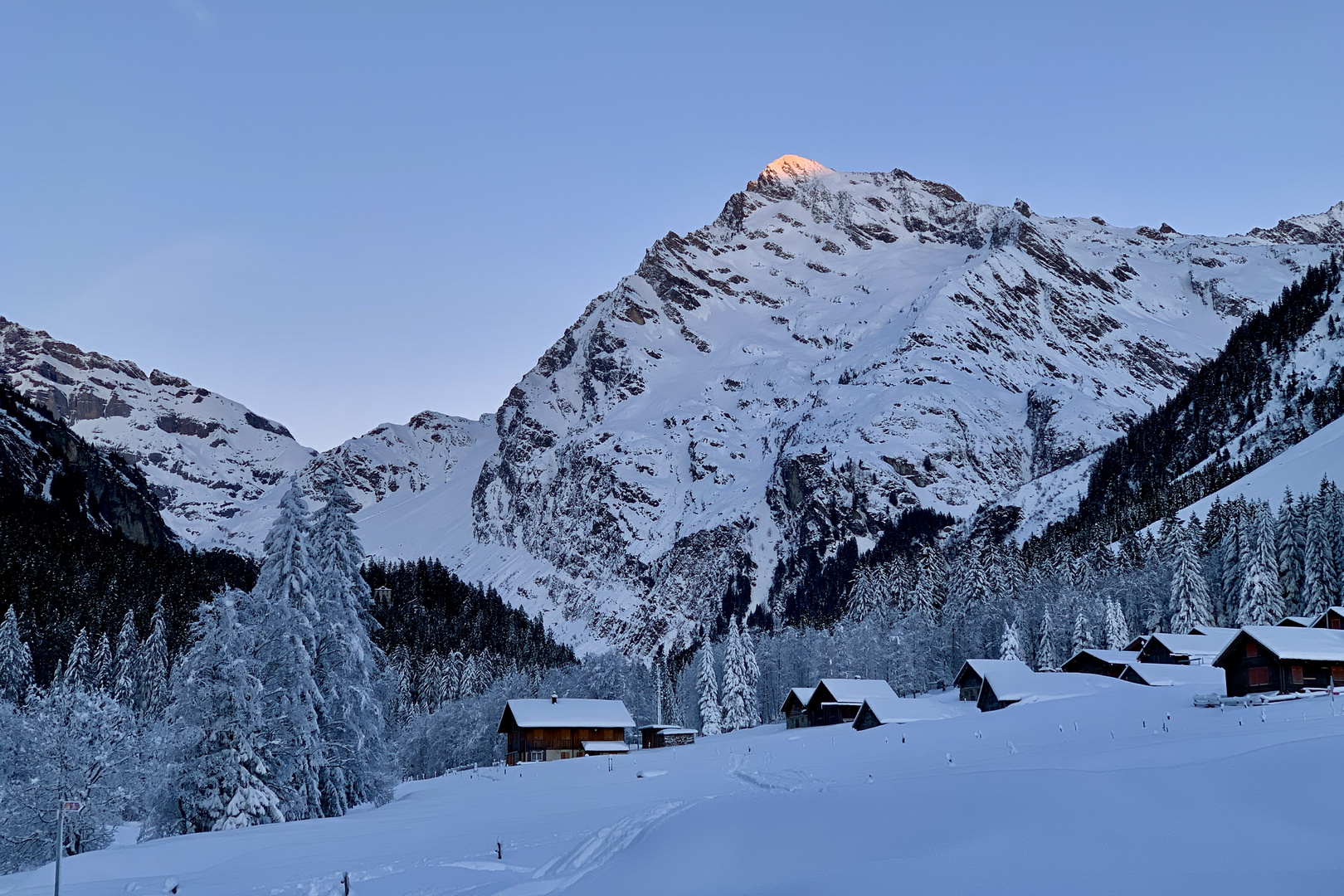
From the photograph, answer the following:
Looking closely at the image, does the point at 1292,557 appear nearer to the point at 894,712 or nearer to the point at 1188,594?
the point at 1188,594

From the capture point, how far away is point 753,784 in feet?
145

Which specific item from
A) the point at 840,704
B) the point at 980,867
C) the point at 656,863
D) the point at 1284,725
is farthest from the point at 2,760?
the point at 840,704

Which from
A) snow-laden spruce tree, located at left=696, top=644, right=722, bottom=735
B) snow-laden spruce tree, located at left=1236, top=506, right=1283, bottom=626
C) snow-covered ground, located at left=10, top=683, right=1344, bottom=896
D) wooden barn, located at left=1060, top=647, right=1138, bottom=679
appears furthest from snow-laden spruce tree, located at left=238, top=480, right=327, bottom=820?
snow-laden spruce tree, located at left=696, top=644, right=722, bottom=735

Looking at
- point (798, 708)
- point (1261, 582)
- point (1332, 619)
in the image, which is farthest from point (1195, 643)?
point (798, 708)

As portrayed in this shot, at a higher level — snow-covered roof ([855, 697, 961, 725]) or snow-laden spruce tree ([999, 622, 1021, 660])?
snow-laden spruce tree ([999, 622, 1021, 660])

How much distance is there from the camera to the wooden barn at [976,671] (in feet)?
254

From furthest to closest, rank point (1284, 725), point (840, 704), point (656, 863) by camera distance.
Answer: point (840, 704) → point (1284, 725) → point (656, 863)

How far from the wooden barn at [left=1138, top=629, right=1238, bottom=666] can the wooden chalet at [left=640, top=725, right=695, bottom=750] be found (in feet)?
135

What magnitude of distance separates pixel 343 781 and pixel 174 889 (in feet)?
62.2

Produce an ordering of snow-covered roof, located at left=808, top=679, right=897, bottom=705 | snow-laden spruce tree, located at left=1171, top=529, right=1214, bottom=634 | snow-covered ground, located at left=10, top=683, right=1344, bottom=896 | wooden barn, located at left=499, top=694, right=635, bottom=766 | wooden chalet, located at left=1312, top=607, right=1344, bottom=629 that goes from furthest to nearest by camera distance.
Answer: snow-covered roof, located at left=808, top=679, right=897, bottom=705 → wooden barn, located at left=499, top=694, right=635, bottom=766 → snow-laden spruce tree, located at left=1171, top=529, right=1214, bottom=634 → wooden chalet, located at left=1312, top=607, right=1344, bottom=629 → snow-covered ground, located at left=10, top=683, right=1344, bottom=896

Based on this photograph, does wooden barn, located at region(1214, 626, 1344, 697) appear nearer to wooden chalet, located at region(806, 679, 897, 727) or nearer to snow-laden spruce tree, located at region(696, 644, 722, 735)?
wooden chalet, located at region(806, 679, 897, 727)

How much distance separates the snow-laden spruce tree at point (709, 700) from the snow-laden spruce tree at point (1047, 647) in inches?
1301

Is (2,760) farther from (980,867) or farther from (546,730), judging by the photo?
(546,730)

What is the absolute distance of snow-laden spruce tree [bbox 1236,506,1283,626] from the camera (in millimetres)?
79188
